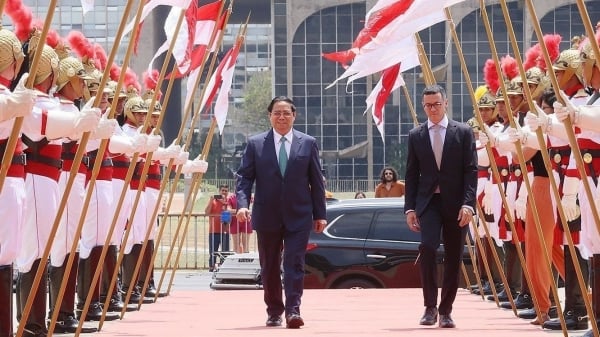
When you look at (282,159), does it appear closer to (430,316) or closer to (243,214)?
(243,214)

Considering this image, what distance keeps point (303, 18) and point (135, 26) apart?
201 ft

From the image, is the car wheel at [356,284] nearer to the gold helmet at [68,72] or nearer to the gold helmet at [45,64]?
the gold helmet at [68,72]

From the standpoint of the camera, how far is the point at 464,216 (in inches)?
433

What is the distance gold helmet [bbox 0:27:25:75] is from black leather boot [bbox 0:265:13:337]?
1125mm

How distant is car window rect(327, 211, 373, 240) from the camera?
54.5ft

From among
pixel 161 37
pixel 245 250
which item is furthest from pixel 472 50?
pixel 245 250

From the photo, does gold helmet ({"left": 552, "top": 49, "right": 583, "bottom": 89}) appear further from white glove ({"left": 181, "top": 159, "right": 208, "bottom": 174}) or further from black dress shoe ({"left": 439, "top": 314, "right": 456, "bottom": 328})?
white glove ({"left": 181, "top": 159, "right": 208, "bottom": 174})

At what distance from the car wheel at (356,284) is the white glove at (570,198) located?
→ 6.17 m

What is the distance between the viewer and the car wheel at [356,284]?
54.5 feet

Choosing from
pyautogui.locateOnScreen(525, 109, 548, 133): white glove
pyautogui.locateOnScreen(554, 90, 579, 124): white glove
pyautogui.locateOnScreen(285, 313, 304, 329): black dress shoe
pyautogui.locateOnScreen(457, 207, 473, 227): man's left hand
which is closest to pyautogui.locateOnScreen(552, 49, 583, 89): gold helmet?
pyautogui.locateOnScreen(457, 207, 473, 227): man's left hand

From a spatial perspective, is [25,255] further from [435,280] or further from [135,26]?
[435,280]

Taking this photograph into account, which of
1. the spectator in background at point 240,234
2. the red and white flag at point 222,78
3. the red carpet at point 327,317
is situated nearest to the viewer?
the red carpet at point 327,317

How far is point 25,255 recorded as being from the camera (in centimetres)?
966

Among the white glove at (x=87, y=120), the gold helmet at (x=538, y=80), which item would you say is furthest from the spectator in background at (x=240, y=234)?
the white glove at (x=87, y=120)
